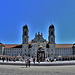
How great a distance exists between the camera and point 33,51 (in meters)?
104

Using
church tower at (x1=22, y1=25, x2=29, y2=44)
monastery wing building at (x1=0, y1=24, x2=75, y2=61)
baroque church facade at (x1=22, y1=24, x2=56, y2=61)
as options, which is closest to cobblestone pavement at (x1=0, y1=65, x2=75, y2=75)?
monastery wing building at (x1=0, y1=24, x2=75, y2=61)

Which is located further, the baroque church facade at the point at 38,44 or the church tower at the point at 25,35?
the church tower at the point at 25,35

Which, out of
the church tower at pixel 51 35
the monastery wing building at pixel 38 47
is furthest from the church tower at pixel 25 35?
the church tower at pixel 51 35

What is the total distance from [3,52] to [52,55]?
107 feet

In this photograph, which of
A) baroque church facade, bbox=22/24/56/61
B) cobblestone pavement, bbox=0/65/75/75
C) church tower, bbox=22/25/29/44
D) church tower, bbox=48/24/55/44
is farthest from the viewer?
church tower, bbox=22/25/29/44

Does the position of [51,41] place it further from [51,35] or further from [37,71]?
[37,71]

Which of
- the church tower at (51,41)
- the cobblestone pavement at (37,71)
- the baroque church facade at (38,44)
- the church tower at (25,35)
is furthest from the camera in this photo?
the church tower at (25,35)

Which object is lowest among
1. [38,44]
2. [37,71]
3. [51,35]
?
Result: [37,71]

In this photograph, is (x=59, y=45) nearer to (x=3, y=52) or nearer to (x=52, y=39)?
(x=52, y=39)

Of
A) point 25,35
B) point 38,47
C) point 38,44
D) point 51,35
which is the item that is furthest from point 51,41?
point 25,35

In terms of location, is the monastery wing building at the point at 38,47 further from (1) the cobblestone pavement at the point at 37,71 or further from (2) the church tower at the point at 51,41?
(1) the cobblestone pavement at the point at 37,71

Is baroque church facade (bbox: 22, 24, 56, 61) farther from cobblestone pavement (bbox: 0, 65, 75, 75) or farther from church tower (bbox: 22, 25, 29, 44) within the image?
cobblestone pavement (bbox: 0, 65, 75, 75)

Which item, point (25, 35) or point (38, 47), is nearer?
point (38, 47)

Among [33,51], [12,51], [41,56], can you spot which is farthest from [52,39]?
[41,56]
